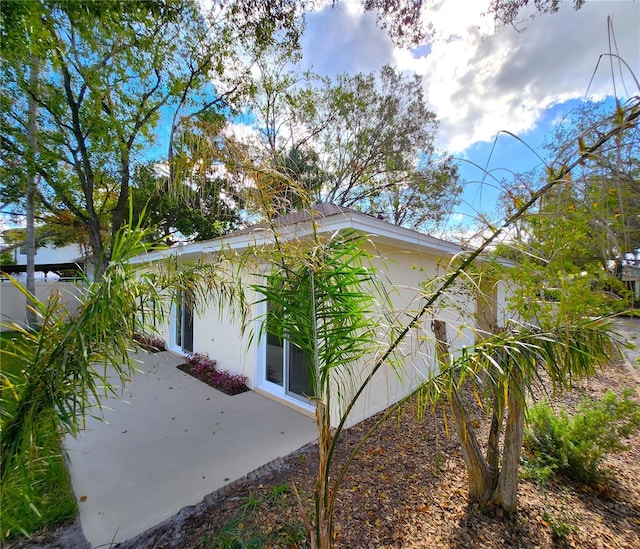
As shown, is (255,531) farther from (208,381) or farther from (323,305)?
(208,381)

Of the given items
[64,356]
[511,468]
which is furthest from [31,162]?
[511,468]

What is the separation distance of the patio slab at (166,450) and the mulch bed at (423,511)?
1.65 feet

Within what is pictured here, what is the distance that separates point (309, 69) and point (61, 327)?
12.5 metres

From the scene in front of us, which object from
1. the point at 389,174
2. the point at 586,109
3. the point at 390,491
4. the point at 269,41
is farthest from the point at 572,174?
the point at 389,174

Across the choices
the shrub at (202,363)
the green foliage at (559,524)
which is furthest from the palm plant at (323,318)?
the shrub at (202,363)

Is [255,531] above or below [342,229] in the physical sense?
below

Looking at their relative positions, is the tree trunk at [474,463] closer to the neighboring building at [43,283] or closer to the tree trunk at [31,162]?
the neighboring building at [43,283]

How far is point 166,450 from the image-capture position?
4137mm

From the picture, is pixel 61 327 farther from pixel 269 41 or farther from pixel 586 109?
pixel 269 41

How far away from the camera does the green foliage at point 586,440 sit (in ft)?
10.3

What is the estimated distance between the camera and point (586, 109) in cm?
190

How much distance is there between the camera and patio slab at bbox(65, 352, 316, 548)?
3.02 metres

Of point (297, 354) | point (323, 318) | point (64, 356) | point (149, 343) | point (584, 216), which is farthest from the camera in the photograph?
point (149, 343)

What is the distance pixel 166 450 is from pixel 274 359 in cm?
250
